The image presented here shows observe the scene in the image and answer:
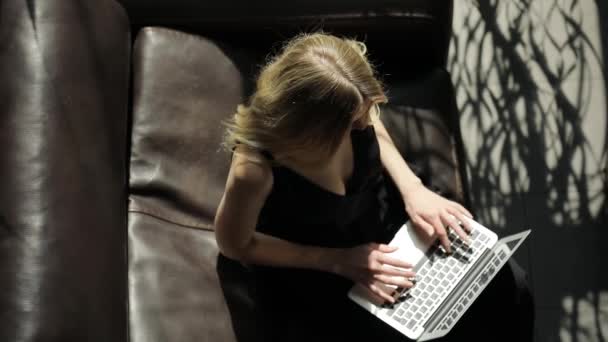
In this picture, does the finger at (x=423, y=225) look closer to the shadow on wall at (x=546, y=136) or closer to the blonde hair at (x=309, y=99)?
the blonde hair at (x=309, y=99)

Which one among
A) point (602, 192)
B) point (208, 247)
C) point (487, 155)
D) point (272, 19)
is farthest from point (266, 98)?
point (602, 192)

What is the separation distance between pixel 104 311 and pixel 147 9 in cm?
89

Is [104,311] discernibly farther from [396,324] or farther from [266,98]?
[396,324]

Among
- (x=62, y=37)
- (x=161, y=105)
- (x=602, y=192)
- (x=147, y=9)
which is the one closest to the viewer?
(x=62, y=37)

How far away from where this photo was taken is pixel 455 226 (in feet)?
5.34

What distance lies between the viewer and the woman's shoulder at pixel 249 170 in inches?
54.0

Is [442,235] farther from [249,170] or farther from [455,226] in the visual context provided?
[249,170]

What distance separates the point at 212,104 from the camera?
5.81ft

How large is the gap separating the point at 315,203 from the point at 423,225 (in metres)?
0.30

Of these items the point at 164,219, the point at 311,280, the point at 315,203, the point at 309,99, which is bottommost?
the point at 311,280

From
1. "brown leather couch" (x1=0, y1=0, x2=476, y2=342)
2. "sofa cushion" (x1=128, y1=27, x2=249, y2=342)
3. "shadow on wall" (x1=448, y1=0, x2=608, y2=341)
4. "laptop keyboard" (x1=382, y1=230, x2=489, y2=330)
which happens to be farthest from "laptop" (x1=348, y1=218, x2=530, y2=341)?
"shadow on wall" (x1=448, y1=0, x2=608, y2=341)

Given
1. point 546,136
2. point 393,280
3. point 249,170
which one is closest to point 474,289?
point 393,280

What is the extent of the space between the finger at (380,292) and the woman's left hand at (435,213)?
191 millimetres

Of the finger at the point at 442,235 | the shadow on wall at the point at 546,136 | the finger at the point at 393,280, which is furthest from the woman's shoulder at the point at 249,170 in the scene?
the shadow on wall at the point at 546,136
